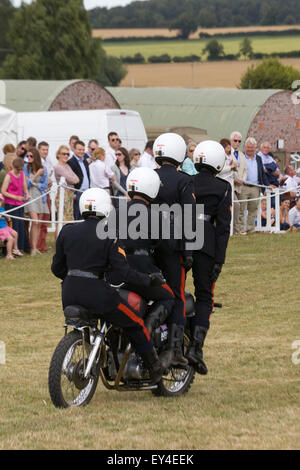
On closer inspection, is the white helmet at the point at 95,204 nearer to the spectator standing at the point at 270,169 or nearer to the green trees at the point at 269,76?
the spectator standing at the point at 270,169

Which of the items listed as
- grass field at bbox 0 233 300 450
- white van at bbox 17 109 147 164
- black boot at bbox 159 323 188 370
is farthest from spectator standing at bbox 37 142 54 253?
black boot at bbox 159 323 188 370

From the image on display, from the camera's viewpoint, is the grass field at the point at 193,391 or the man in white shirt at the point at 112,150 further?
the man in white shirt at the point at 112,150

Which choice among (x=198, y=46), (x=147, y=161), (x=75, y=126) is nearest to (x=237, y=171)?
(x=147, y=161)

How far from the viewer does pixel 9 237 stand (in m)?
17.5

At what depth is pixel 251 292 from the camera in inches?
582

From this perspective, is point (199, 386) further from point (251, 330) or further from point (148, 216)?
point (251, 330)

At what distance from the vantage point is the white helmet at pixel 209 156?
9.08 metres

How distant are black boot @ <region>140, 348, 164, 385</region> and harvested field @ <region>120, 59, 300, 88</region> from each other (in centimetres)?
6839

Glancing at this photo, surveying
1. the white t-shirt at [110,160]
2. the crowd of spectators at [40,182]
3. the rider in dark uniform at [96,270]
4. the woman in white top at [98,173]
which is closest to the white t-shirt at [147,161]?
the crowd of spectators at [40,182]

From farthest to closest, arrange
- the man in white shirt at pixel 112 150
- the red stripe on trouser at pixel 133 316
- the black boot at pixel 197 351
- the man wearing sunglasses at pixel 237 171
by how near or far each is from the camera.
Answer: the man wearing sunglasses at pixel 237 171 < the man in white shirt at pixel 112 150 < the black boot at pixel 197 351 < the red stripe on trouser at pixel 133 316

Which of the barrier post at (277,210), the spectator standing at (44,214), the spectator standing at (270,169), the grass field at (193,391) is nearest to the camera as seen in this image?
the grass field at (193,391)

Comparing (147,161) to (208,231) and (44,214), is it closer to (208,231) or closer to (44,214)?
(44,214)

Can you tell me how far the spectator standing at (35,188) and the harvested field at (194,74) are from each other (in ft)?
191

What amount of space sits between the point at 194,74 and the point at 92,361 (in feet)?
242
